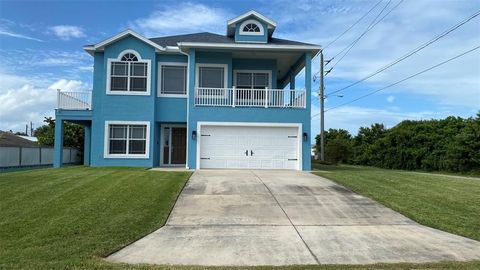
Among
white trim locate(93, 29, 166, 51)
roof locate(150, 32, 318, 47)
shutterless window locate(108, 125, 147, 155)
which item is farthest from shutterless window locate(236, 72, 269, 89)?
shutterless window locate(108, 125, 147, 155)

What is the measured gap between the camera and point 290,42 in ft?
72.0

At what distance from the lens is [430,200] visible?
487 inches

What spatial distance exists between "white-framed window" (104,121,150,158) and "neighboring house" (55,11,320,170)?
0.16 ft

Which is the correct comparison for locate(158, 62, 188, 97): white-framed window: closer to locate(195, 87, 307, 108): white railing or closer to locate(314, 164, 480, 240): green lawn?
→ locate(195, 87, 307, 108): white railing

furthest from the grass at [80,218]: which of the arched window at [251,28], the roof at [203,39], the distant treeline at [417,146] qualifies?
the distant treeline at [417,146]

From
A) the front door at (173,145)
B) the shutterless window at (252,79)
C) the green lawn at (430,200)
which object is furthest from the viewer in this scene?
the shutterless window at (252,79)

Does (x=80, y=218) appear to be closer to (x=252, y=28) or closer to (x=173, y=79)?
(x=173, y=79)

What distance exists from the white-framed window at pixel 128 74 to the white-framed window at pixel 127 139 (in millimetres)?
1547

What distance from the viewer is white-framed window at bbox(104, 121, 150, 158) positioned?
21125mm

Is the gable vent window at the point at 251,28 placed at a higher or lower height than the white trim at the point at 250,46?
higher

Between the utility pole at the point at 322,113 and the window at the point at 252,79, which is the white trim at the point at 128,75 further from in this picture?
the utility pole at the point at 322,113

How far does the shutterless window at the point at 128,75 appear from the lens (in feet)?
70.1

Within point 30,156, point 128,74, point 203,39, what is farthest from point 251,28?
point 30,156

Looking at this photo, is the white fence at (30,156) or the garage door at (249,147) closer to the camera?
the garage door at (249,147)
